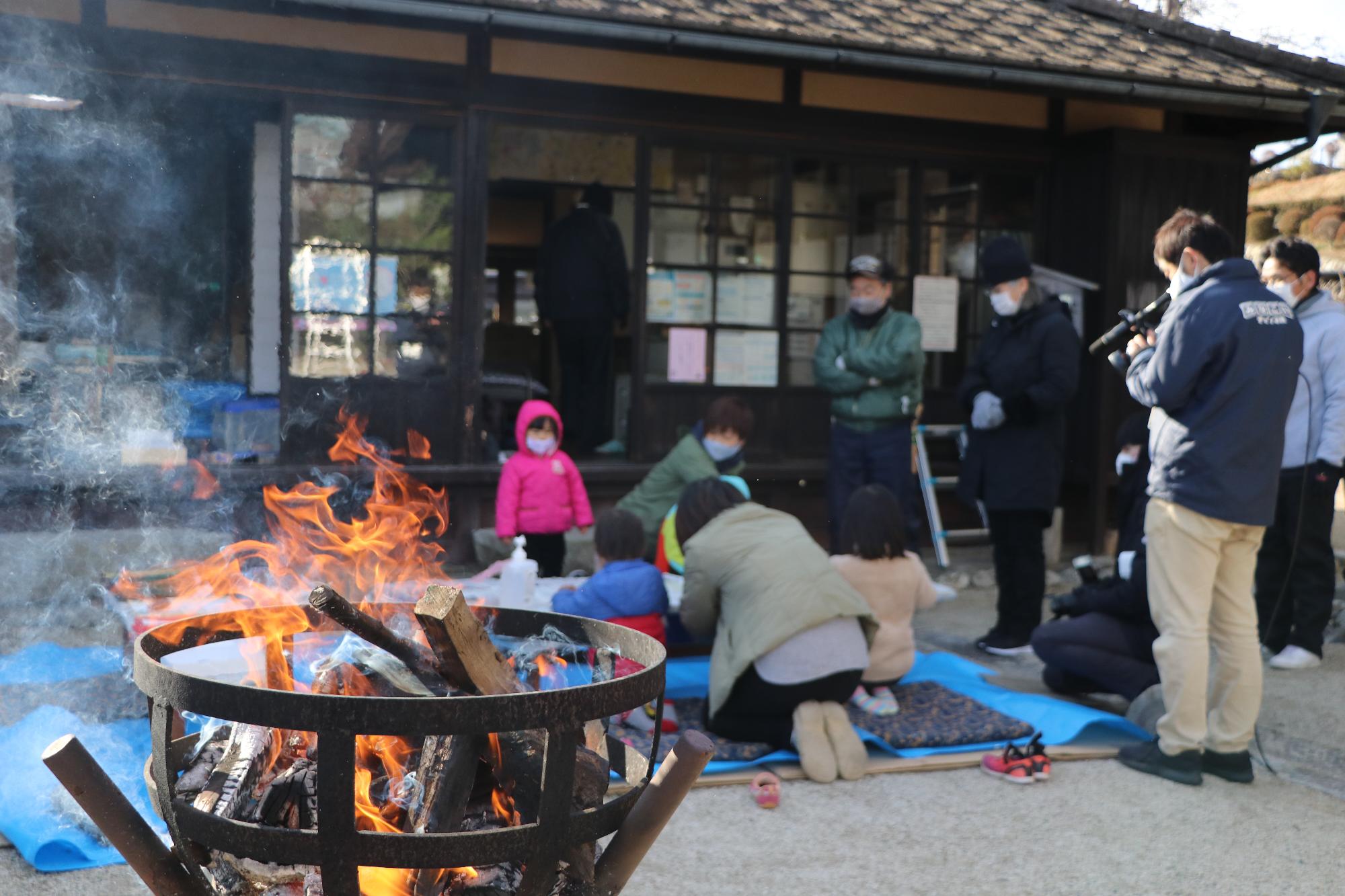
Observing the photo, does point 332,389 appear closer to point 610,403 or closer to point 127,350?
point 127,350

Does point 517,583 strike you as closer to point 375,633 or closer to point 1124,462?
point 375,633

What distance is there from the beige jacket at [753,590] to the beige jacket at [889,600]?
1.10 ft

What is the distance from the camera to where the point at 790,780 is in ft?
13.6

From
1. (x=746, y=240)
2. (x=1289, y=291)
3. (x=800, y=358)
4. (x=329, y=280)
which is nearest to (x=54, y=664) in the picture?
(x=329, y=280)

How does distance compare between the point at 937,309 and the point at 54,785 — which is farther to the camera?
the point at 937,309

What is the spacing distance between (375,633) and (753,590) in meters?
2.36

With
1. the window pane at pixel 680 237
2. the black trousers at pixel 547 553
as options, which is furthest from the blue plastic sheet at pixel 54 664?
the window pane at pixel 680 237

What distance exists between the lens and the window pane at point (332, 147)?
22.1ft

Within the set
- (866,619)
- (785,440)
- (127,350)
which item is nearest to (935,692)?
(866,619)

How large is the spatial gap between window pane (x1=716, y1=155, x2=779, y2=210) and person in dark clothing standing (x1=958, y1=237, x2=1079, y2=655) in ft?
7.47

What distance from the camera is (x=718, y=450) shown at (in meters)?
6.42

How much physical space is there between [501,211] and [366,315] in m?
5.50

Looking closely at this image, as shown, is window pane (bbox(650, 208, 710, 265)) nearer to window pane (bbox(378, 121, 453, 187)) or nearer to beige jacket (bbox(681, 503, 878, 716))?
window pane (bbox(378, 121, 453, 187))

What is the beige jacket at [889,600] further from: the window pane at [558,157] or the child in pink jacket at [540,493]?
the window pane at [558,157]
